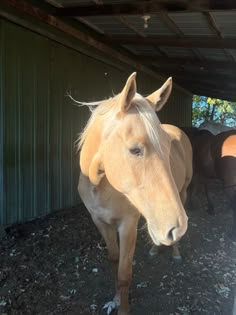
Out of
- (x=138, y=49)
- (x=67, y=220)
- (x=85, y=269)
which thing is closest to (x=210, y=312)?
(x=85, y=269)

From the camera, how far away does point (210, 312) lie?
2.48 meters

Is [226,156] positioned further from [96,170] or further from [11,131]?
[96,170]

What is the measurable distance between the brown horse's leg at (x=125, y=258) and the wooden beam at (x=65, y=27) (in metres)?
2.70

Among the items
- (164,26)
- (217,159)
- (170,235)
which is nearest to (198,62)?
(164,26)

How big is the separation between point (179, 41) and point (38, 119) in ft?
7.40

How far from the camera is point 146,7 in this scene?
3.61m

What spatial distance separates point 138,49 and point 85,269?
4.49 meters

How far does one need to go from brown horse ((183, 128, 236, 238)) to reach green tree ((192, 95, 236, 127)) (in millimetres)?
9924

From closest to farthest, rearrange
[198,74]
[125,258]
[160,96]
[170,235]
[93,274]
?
1. [170,235]
2. [160,96]
3. [125,258]
4. [93,274]
5. [198,74]

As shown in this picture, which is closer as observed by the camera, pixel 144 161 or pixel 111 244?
pixel 144 161

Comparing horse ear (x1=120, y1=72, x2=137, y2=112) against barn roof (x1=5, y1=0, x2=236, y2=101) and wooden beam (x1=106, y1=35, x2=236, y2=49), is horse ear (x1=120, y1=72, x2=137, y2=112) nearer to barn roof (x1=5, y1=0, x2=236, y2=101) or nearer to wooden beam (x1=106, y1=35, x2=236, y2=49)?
barn roof (x1=5, y1=0, x2=236, y2=101)

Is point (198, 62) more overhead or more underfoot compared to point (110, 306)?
more overhead

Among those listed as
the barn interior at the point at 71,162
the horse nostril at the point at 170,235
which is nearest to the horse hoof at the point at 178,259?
the barn interior at the point at 71,162

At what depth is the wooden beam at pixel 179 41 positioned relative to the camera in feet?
14.9
